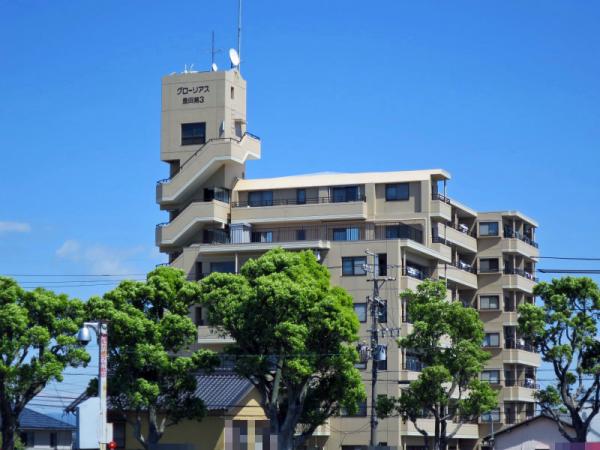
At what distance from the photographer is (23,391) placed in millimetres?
56531

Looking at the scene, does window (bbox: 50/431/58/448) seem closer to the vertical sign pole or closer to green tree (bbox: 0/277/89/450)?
green tree (bbox: 0/277/89/450)

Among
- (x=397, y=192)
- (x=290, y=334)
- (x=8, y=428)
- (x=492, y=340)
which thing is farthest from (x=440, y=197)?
(x=8, y=428)

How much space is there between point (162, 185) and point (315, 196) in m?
11.1

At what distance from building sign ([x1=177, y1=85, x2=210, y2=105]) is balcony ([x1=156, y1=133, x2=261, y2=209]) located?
3.43 metres

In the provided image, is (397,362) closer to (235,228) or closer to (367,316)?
(367,316)

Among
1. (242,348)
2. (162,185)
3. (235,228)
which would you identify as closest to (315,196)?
(235,228)

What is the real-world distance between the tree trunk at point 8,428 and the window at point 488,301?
4496 centimetres

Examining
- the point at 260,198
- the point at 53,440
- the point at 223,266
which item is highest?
the point at 260,198

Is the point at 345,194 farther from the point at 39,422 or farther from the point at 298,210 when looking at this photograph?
the point at 39,422

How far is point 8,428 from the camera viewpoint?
57156 mm

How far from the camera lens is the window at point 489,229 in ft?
306

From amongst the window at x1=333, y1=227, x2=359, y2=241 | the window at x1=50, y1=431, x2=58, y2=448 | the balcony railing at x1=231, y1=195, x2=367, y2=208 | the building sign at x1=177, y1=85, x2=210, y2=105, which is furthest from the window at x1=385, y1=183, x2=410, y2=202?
the window at x1=50, y1=431, x2=58, y2=448

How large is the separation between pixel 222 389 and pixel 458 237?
90.4ft

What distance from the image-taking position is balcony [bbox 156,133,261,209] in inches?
3150
